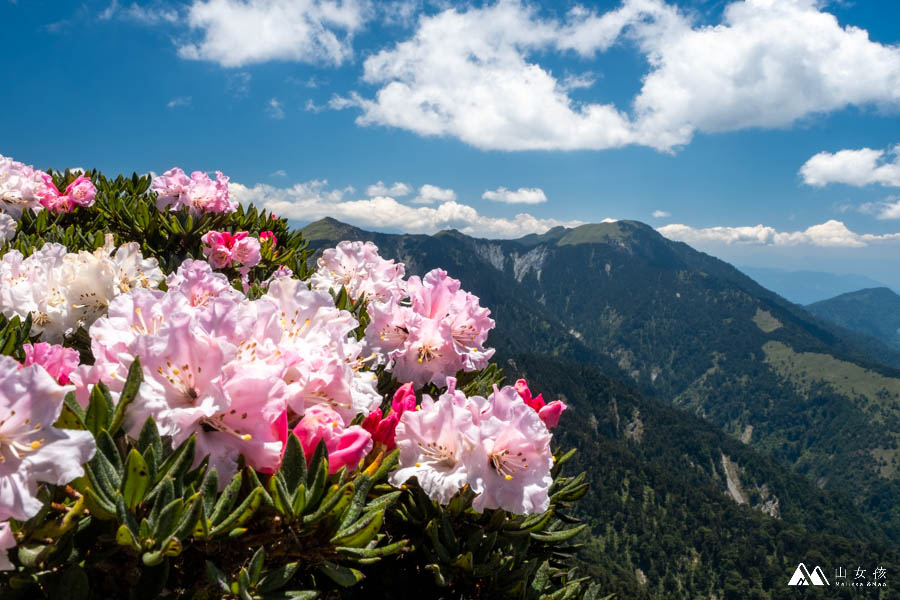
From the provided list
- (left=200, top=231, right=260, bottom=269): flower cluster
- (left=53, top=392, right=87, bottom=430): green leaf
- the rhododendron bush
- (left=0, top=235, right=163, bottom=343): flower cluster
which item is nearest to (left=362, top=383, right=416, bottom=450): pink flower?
the rhododendron bush

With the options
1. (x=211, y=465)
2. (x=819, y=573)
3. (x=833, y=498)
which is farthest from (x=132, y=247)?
(x=833, y=498)

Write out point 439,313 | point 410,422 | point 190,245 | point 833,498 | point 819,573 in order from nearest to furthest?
point 410,422 < point 439,313 < point 190,245 < point 819,573 < point 833,498

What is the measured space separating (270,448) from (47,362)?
2.93 ft

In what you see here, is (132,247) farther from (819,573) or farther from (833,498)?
(833,498)

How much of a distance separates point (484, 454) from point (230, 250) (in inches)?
129

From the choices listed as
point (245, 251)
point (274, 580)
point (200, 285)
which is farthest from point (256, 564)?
point (245, 251)

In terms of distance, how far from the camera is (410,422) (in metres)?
2.14

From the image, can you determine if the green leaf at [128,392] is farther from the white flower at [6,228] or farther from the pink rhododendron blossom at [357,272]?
the white flower at [6,228]

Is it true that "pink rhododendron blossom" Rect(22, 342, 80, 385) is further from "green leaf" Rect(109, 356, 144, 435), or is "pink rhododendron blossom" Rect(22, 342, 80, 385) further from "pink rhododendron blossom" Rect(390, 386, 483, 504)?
"pink rhododendron blossom" Rect(390, 386, 483, 504)

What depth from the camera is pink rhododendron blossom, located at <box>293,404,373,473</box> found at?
1.86 m

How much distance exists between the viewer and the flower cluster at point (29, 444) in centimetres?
130

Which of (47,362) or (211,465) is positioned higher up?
(47,362)

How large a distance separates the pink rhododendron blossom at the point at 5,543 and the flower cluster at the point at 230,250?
10.9 feet

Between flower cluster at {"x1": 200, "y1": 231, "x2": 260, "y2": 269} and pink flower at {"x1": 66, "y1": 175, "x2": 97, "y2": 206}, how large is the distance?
1883 millimetres
